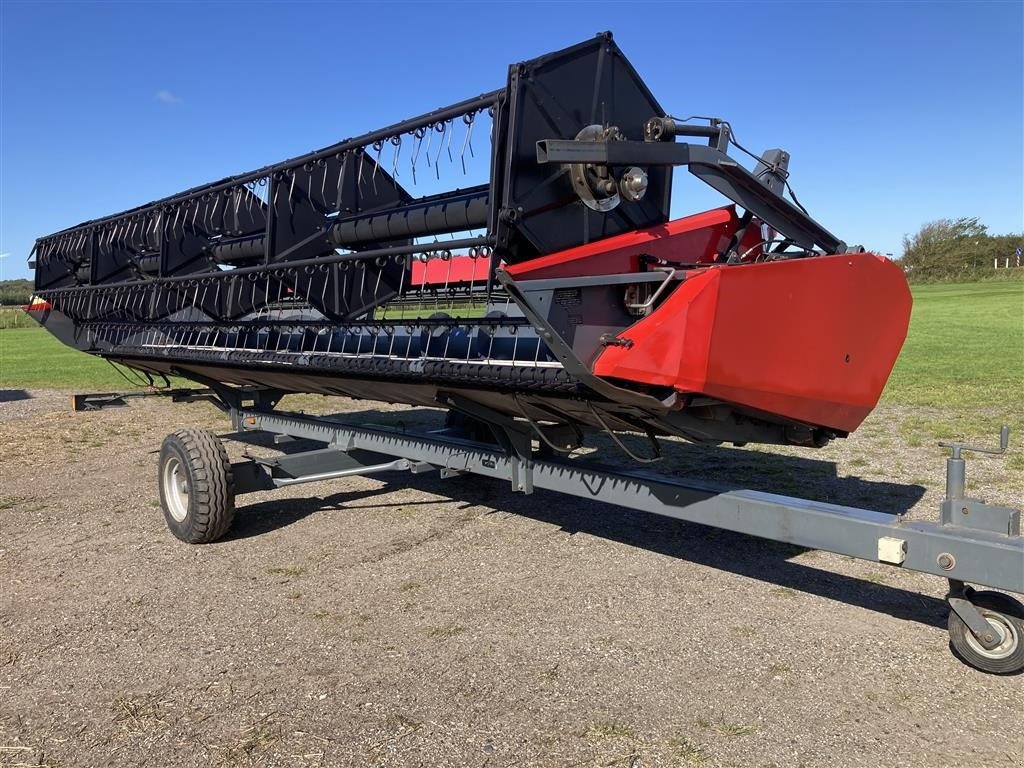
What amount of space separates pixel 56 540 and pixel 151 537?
714mm

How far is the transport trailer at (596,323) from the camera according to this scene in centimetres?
324

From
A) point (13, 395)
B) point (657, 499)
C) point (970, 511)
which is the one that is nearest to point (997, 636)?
point (970, 511)

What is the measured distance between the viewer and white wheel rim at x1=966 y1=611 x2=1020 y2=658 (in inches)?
130

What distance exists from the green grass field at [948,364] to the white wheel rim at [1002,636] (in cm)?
633

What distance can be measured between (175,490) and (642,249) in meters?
4.12

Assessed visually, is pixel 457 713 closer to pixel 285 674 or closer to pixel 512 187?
pixel 285 674

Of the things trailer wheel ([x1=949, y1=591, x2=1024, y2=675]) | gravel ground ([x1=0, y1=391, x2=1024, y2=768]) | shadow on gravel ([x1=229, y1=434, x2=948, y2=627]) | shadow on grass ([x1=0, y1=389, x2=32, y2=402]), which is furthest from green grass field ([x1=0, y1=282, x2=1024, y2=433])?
trailer wheel ([x1=949, y1=591, x2=1024, y2=675])

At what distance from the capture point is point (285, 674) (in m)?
3.58

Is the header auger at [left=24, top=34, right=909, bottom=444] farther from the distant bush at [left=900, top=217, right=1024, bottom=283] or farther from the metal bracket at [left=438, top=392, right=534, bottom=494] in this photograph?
the distant bush at [left=900, top=217, right=1024, bottom=283]

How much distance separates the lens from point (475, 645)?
3830 millimetres

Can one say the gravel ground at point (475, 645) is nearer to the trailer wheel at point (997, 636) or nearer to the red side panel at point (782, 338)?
the trailer wheel at point (997, 636)

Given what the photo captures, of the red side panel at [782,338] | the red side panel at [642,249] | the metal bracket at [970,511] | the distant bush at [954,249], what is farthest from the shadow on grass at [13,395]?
the distant bush at [954,249]

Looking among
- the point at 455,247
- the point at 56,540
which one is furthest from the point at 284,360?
the point at 455,247

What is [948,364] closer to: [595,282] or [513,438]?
[513,438]
